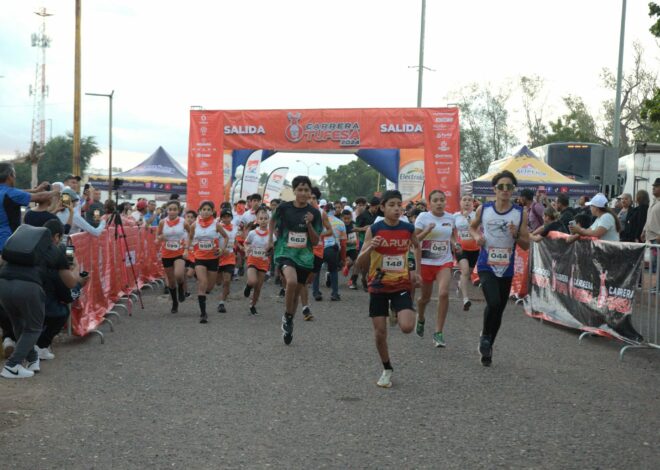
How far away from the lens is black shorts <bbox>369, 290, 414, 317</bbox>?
24.5ft

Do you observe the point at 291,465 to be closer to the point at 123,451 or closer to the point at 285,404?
the point at 123,451

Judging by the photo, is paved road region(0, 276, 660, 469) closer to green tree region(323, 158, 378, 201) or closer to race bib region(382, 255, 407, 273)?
race bib region(382, 255, 407, 273)

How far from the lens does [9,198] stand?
27.2 feet

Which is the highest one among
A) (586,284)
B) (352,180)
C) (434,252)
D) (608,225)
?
(352,180)

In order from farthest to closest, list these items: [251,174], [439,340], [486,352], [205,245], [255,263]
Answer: [251,174]
[255,263]
[205,245]
[439,340]
[486,352]

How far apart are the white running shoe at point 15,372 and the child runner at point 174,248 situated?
5402mm

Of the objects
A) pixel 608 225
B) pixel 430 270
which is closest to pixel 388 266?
pixel 430 270

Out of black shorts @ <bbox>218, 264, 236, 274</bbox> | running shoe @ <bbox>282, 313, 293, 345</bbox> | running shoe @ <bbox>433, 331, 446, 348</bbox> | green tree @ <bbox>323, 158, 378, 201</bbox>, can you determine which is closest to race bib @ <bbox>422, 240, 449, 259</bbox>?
running shoe @ <bbox>433, 331, 446, 348</bbox>

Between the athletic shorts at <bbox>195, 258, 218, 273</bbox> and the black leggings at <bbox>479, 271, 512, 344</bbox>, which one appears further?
the athletic shorts at <bbox>195, 258, 218, 273</bbox>

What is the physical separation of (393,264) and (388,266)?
0.05 m

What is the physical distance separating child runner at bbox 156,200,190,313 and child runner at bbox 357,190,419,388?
19.5ft

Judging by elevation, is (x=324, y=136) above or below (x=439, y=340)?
above

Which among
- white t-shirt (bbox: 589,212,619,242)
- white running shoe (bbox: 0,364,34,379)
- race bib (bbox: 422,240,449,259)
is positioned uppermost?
white t-shirt (bbox: 589,212,619,242)

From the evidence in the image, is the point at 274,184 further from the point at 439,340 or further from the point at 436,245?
the point at 439,340
